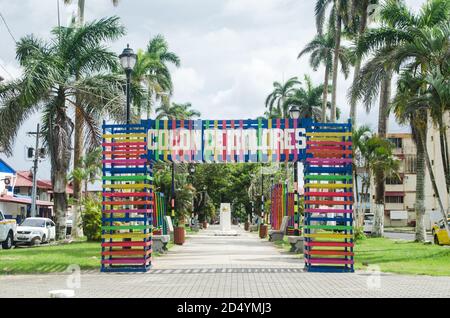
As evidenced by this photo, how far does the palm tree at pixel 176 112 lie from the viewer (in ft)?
197

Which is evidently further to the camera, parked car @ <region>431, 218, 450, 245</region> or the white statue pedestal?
the white statue pedestal

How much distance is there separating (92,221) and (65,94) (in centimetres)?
576

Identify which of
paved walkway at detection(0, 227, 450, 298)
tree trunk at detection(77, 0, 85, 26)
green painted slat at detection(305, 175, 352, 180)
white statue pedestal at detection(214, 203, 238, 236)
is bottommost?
paved walkway at detection(0, 227, 450, 298)

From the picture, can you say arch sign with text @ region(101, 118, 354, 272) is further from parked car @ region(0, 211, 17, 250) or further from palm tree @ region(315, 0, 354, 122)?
palm tree @ region(315, 0, 354, 122)

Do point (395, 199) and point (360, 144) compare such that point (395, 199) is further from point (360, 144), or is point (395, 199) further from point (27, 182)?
point (360, 144)

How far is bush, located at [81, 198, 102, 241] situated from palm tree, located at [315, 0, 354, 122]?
1687 centimetres

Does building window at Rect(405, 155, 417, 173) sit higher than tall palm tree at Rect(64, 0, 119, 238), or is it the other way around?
building window at Rect(405, 155, 417, 173)

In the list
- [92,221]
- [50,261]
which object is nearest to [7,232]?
[92,221]

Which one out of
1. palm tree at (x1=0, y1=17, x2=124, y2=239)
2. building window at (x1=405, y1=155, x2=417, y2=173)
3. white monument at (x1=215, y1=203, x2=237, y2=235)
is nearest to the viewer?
palm tree at (x1=0, y1=17, x2=124, y2=239)

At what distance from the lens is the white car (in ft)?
102

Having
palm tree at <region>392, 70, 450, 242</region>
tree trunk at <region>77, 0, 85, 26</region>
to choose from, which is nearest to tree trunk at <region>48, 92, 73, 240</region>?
tree trunk at <region>77, 0, 85, 26</region>

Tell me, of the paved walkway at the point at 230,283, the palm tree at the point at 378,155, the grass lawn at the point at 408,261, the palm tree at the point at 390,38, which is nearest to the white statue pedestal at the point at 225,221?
the palm tree at the point at 378,155

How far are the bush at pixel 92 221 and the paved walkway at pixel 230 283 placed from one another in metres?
10.5
